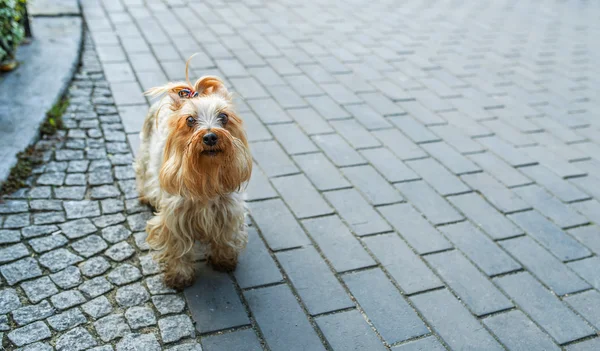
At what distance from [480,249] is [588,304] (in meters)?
0.78

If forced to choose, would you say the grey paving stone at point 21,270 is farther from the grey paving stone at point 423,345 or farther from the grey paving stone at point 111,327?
the grey paving stone at point 423,345

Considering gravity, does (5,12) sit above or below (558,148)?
above

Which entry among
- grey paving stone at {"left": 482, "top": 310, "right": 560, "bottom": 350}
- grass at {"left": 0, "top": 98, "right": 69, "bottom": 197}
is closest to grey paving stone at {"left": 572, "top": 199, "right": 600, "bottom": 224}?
grey paving stone at {"left": 482, "top": 310, "right": 560, "bottom": 350}

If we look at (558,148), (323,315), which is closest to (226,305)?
(323,315)

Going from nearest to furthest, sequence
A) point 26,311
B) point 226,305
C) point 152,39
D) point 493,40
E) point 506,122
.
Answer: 1. point 26,311
2. point 226,305
3. point 506,122
4. point 152,39
5. point 493,40

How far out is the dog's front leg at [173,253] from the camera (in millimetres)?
3258

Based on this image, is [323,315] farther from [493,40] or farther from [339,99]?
[493,40]

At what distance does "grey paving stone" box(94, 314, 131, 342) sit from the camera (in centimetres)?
296

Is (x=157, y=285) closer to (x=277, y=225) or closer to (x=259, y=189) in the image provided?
(x=277, y=225)

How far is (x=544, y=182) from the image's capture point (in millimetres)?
4863

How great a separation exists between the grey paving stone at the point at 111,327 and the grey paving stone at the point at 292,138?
2.32 metres

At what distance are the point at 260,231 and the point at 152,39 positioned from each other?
12.9 ft

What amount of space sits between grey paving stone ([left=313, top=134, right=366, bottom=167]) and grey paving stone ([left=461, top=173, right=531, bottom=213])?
3.32ft

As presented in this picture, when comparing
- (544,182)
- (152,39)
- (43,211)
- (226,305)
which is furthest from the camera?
(152,39)
